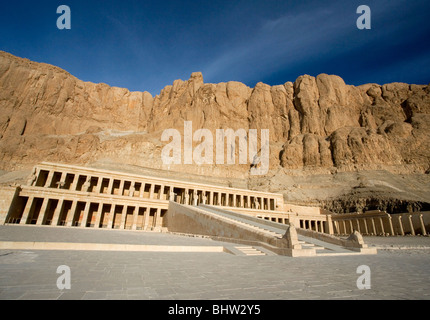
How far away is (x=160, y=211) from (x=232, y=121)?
4737 centimetres

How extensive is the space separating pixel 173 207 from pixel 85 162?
40.7 meters

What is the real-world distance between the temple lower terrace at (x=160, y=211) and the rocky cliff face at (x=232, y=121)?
32.9 ft

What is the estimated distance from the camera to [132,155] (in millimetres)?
60812

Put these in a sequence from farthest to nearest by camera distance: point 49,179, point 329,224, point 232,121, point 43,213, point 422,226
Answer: point 232,121, point 329,224, point 49,179, point 422,226, point 43,213

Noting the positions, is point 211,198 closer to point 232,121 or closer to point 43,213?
point 43,213

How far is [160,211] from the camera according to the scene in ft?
107

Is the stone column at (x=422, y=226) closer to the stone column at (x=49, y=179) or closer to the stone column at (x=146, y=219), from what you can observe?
the stone column at (x=146, y=219)

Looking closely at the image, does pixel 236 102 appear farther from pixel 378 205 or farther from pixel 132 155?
pixel 378 205

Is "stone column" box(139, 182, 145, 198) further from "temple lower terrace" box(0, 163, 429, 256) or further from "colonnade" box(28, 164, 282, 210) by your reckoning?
"temple lower terrace" box(0, 163, 429, 256)

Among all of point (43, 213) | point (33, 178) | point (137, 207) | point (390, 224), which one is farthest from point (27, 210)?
point (390, 224)

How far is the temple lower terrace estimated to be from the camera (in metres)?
18.4

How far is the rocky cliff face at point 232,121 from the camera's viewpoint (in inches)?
2055

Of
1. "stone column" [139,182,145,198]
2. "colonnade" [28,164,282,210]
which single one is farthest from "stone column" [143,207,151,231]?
"stone column" [139,182,145,198]
